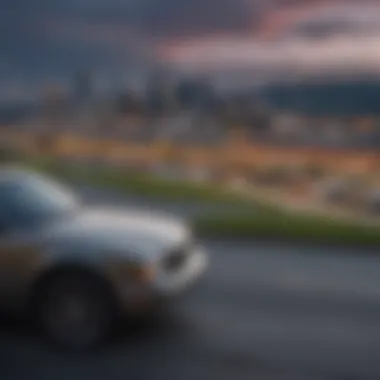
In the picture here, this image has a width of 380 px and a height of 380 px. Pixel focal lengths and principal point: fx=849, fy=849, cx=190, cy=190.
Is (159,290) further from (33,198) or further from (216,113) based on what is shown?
(216,113)

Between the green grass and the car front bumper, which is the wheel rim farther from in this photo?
the green grass

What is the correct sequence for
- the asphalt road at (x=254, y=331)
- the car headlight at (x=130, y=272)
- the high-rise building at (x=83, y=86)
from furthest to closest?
the high-rise building at (x=83, y=86) < the car headlight at (x=130, y=272) < the asphalt road at (x=254, y=331)

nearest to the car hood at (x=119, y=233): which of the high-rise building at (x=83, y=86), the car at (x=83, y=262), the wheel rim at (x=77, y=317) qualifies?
the car at (x=83, y=262)

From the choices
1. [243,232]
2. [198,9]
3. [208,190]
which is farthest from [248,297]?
[198,9]

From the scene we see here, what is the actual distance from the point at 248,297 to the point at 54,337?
1322 millimetres

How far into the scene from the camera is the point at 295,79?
5.04m

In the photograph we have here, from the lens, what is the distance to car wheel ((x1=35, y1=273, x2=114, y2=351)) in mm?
4816

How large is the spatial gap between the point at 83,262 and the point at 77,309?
0.92 ft

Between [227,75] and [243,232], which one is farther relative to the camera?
[243,232]

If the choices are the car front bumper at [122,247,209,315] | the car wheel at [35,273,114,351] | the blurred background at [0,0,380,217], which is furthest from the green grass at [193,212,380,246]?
the car wheel at [35,273,114,351]

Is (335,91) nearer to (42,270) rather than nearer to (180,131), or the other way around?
(180,131)

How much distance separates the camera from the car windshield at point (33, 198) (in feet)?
16.7

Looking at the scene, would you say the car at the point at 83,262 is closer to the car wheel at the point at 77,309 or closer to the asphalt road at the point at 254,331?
the car wheel at the point at 77,309

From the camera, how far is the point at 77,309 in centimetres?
484
